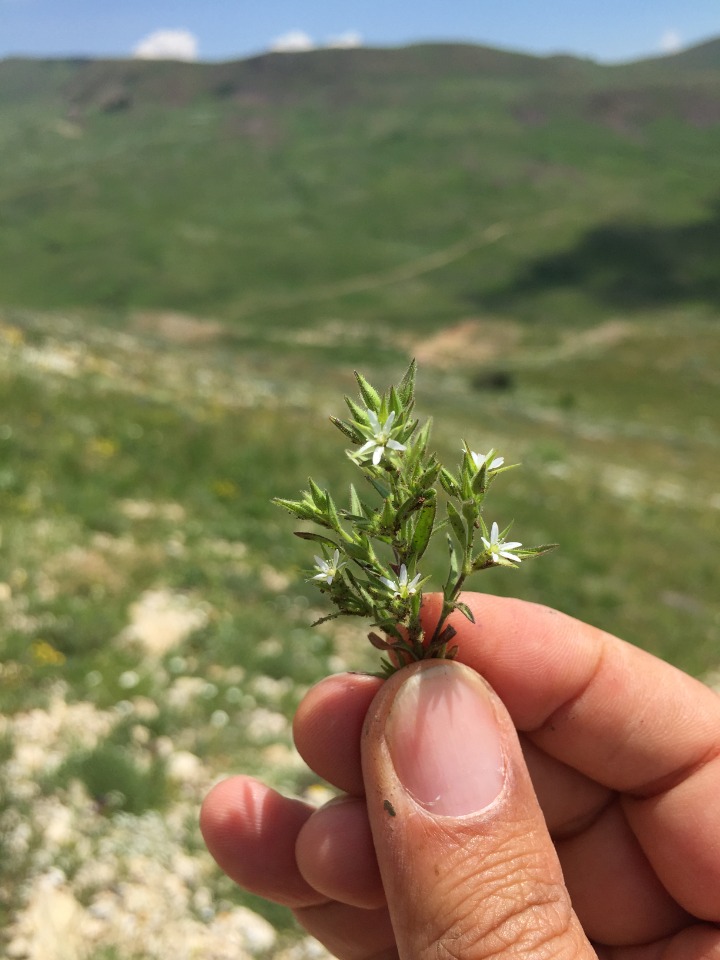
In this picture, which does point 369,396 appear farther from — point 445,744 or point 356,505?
point 445,744

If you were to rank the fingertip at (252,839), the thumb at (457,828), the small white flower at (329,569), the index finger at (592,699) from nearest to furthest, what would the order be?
the small white flower at (329,569)
the thumb at (457,828)
the index finger at (592,699)
the fingertip at (252,839)

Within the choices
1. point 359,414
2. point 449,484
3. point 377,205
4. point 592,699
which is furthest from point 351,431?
point 377,205

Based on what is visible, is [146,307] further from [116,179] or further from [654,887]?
[654,887]

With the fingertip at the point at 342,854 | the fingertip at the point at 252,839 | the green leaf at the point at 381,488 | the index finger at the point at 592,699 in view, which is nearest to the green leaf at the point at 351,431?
the green leaf at the point at 381,488

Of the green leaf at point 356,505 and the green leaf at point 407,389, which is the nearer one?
the green leaf at point 407,389

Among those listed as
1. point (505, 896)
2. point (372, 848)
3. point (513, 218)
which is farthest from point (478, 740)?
point (513, 218)

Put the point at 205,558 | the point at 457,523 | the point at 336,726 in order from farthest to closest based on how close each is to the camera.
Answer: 1. the point at 205,558
2. the point at 336,726
3. the point at 457,523

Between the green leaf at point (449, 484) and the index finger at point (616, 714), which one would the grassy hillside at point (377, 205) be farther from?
the green leaf at point (449, 484)

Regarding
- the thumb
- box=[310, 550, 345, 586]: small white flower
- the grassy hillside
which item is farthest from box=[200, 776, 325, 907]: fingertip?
the grassy hillside
